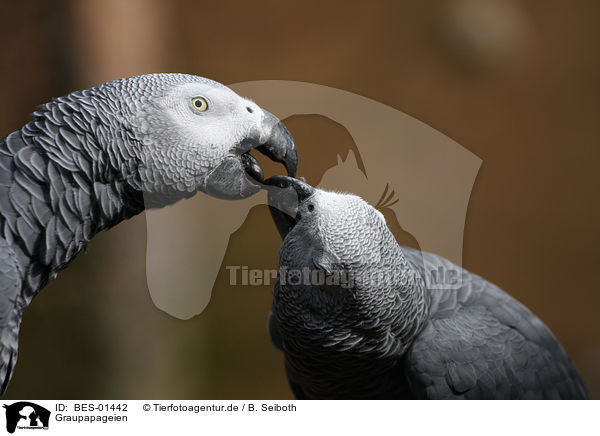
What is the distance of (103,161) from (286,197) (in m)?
0.32

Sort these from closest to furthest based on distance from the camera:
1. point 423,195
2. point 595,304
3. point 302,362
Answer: point 302,362 < point 423,195 < point 595,304

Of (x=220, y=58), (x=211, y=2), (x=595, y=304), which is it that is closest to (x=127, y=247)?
(x=220, y=58)

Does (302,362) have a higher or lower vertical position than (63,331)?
higher

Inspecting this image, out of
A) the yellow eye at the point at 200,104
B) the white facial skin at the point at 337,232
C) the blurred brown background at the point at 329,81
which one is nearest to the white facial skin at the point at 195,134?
the yellow eye at the point at 200,104

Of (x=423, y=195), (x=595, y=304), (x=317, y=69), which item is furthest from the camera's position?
(x=595, y=304)

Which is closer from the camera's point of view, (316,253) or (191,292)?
(316,253)

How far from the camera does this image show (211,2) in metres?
1.44

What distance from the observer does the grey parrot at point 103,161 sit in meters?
0.77

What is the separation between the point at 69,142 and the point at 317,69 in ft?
2.52

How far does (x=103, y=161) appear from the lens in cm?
80

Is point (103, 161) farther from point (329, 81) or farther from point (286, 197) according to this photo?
point (329, 81)

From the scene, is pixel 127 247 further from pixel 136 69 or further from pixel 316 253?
pixel 316 253
